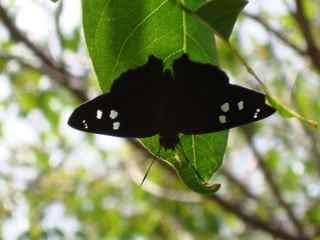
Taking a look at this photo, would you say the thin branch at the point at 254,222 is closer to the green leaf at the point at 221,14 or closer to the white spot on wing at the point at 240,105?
the white spot on wing at the point at 240,105

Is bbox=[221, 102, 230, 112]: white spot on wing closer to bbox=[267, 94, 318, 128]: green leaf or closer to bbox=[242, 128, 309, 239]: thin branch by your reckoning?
bbox=[267, 94, 318, 128]: green leaf

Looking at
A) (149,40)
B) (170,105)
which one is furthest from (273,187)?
(149,40)

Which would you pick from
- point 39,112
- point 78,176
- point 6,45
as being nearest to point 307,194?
point 78,176

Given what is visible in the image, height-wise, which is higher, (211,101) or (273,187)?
(211,101)

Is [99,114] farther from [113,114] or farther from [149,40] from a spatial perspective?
[149,40]

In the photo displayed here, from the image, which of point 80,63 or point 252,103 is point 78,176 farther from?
point 252,103

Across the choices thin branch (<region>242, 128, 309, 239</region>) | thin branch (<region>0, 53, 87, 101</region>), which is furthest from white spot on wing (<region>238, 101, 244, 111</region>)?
thin branch (<region>242, 128, 309, 239</region>)

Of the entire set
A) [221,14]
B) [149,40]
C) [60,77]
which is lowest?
[60,77]
